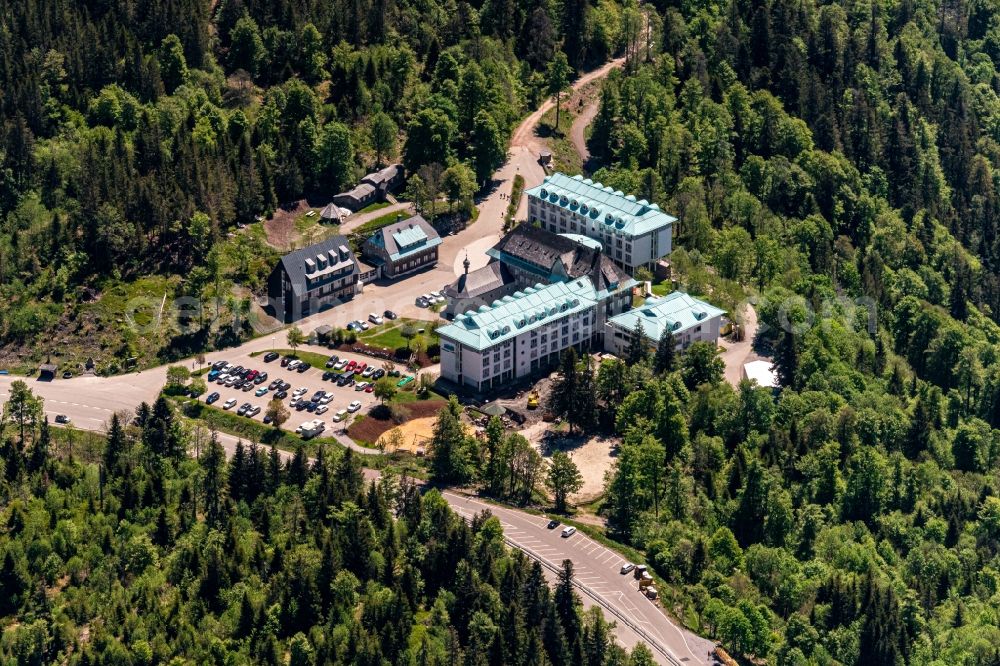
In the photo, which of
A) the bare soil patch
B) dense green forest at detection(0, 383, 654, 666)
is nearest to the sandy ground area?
the bare soil patch

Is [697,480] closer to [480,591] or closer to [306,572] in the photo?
[480,591]

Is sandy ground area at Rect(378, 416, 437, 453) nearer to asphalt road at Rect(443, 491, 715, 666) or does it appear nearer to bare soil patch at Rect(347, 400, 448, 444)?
bare soil patch at Rect(347, 400, 448, 444)

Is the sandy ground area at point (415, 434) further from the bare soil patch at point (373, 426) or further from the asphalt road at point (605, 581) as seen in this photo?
the asphalt road at point (605, 581)

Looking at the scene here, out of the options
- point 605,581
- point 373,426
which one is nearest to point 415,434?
point 373,426

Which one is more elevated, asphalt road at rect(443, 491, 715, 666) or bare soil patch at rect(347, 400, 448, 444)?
bare soil patch at rect(347, 400, 448, 444)

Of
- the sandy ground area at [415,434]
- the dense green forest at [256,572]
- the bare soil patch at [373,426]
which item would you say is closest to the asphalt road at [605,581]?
the dense green forest at [256,572]

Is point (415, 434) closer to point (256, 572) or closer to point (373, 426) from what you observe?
point (373, 426)

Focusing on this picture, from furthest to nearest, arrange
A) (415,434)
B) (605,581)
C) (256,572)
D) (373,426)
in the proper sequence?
(373,426)
(415,434)
(605,581)
(256,572)

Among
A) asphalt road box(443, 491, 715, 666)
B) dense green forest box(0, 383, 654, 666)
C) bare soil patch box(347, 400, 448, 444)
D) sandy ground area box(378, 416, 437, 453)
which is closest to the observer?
dense green forest box(0, 383, 654, 666)
